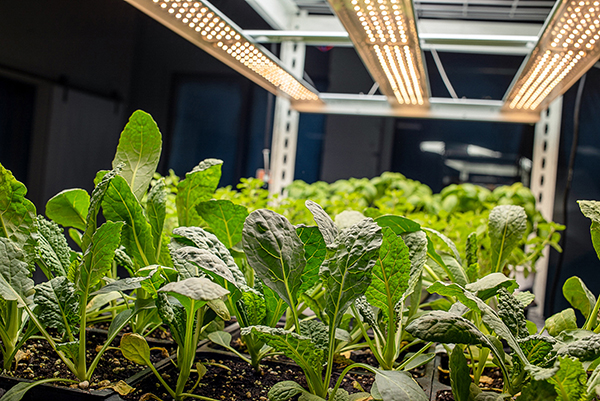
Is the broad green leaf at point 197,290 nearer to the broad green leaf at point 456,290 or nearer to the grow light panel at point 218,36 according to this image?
the broad green leaf at point 456,290

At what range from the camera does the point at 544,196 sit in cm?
196

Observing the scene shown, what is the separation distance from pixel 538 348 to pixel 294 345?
0.27 m

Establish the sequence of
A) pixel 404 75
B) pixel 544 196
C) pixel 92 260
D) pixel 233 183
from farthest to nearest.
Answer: pixel 233 183, pixel 544 196, pixel 404 75, pixel 92 260

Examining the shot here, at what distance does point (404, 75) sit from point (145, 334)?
115 cm

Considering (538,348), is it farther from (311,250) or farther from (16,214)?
(16,214)

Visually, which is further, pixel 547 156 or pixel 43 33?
pixel 547 156

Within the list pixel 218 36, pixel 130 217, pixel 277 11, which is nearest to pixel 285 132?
pixel 277 11

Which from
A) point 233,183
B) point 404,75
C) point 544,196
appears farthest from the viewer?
point 233,183

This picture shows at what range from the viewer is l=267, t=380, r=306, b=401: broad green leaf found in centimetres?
50

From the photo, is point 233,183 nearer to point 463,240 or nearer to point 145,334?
point 463,240

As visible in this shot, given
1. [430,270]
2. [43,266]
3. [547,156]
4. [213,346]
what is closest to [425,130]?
[547,156]

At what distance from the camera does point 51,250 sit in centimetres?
66

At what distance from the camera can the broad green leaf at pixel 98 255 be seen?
53 cm

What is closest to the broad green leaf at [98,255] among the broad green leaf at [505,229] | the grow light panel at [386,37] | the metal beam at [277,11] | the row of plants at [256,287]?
the row of plants at [256,287]
